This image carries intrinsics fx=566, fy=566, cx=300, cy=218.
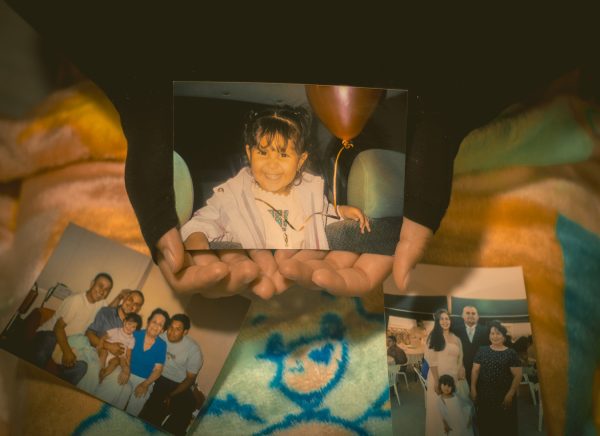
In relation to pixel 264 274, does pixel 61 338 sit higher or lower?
lower

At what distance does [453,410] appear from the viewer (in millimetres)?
786

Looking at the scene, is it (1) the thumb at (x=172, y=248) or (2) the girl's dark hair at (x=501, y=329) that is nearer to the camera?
(1) the thumb at (x=172, y=248)

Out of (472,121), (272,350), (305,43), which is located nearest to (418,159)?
(472,121)

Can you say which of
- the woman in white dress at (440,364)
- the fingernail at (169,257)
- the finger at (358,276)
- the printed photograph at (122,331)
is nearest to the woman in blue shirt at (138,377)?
the printed photograph at (122,331)

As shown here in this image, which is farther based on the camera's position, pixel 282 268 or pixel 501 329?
pixel 501 329

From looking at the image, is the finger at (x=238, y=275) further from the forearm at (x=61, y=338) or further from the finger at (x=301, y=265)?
the forearm at (x=61, y=338)

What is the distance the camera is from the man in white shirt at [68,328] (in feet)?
2.48

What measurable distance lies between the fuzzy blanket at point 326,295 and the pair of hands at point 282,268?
0.27 feet

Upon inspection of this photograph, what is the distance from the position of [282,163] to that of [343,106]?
4.3 inches

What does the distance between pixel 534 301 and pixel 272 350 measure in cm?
40

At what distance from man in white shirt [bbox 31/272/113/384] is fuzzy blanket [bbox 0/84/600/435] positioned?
3 centimetres

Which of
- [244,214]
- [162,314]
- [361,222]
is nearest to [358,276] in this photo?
[361,222]

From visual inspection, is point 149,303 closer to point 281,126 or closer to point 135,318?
point 135,318

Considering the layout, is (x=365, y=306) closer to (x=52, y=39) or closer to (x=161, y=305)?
Answer: (x=161, y=305)
